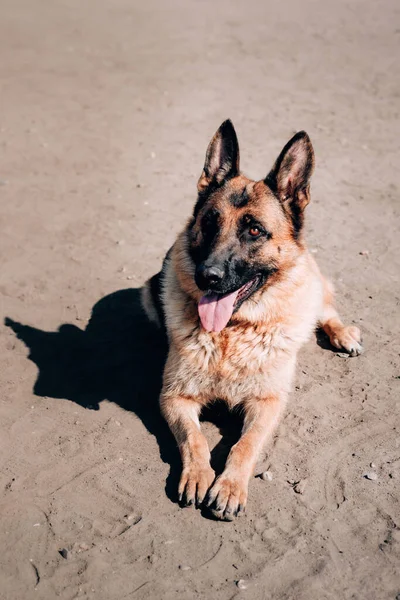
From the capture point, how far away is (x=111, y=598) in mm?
3463

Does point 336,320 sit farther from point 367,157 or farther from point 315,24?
point 315,24

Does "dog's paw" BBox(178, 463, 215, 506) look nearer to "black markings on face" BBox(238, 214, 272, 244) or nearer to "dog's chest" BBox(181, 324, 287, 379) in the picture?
"dog's chest" BBox(181, 324, 287, 379)

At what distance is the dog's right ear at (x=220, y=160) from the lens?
4.73m

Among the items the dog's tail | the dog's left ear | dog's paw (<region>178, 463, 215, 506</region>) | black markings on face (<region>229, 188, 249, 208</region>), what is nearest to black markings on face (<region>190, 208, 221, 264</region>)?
black markings on face (<region>229, 188, 249, 208</region>)

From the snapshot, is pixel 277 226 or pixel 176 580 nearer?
pixel 176 580

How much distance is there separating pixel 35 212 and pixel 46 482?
460 centimetres

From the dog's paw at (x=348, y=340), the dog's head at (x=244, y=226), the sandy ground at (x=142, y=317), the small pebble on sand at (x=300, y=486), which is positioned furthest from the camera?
the dog's paw at (x=348, y=340)

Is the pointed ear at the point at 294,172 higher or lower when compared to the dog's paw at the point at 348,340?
Result: higher

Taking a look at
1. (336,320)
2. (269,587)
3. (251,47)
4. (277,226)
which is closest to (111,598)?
(269,587)

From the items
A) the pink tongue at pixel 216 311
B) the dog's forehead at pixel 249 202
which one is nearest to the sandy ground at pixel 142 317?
the pink tongue at pixel 216 311

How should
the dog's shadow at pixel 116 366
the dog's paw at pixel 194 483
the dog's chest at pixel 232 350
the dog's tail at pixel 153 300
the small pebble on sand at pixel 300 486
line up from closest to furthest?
the dog's paw at pixel 194 483
the small pebble on sand at pixel 300 486
the dog's chest at pixel 232 350
the dog's shadow at pixel 116 366
the dog's tail at pixel 153 300

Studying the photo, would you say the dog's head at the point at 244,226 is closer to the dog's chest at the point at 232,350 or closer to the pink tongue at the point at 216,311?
the pink tongue at the point at 216,311

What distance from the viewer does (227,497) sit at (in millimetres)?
4000

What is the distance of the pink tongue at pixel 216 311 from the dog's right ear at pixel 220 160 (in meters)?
0.94
